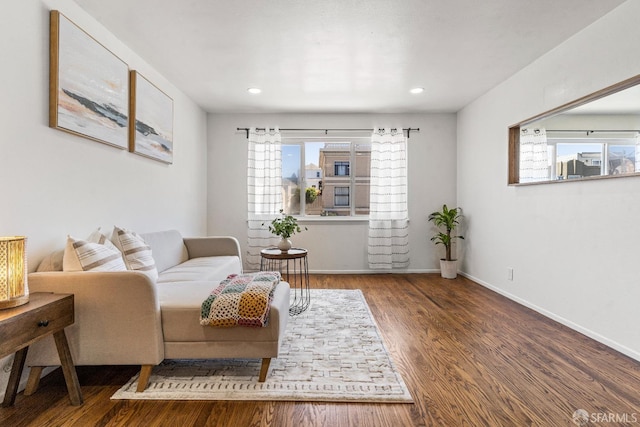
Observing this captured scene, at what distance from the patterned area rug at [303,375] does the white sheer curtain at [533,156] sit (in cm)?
220

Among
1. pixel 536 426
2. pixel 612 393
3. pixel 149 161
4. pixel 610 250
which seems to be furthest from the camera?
pixel 149 161

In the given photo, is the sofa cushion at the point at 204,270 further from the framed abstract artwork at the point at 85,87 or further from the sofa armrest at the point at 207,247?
the framed abstract artwork at the point at 85,87

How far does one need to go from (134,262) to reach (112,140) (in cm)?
101

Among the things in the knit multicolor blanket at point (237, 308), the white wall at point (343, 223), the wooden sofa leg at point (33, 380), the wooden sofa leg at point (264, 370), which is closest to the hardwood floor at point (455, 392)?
the wooden sofa leg at point (33, 380)

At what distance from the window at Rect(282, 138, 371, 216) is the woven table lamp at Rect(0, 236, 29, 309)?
3735mm

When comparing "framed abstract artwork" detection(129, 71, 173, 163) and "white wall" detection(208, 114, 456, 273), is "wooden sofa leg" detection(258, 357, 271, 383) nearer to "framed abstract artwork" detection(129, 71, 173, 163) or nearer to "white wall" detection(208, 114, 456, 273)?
"framed abstract artwork" detection(129, 71, 173, 163)

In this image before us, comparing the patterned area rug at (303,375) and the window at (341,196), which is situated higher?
the window at (341,196)

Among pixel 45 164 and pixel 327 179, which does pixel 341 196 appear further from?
pixel 45 164

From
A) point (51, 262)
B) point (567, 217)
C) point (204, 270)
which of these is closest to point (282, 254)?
point (204, 270)

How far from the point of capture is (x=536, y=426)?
1531 mm

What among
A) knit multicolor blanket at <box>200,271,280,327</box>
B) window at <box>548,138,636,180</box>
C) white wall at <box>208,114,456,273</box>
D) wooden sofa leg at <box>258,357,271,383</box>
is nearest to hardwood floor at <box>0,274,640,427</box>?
wooden sofa leg at <box>258,357,271,383</box>

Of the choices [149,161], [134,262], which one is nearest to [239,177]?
[149,161]

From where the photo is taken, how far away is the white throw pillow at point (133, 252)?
7.79 ft

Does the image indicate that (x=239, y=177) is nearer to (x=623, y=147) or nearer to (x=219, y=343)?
(x=219, y=343)
